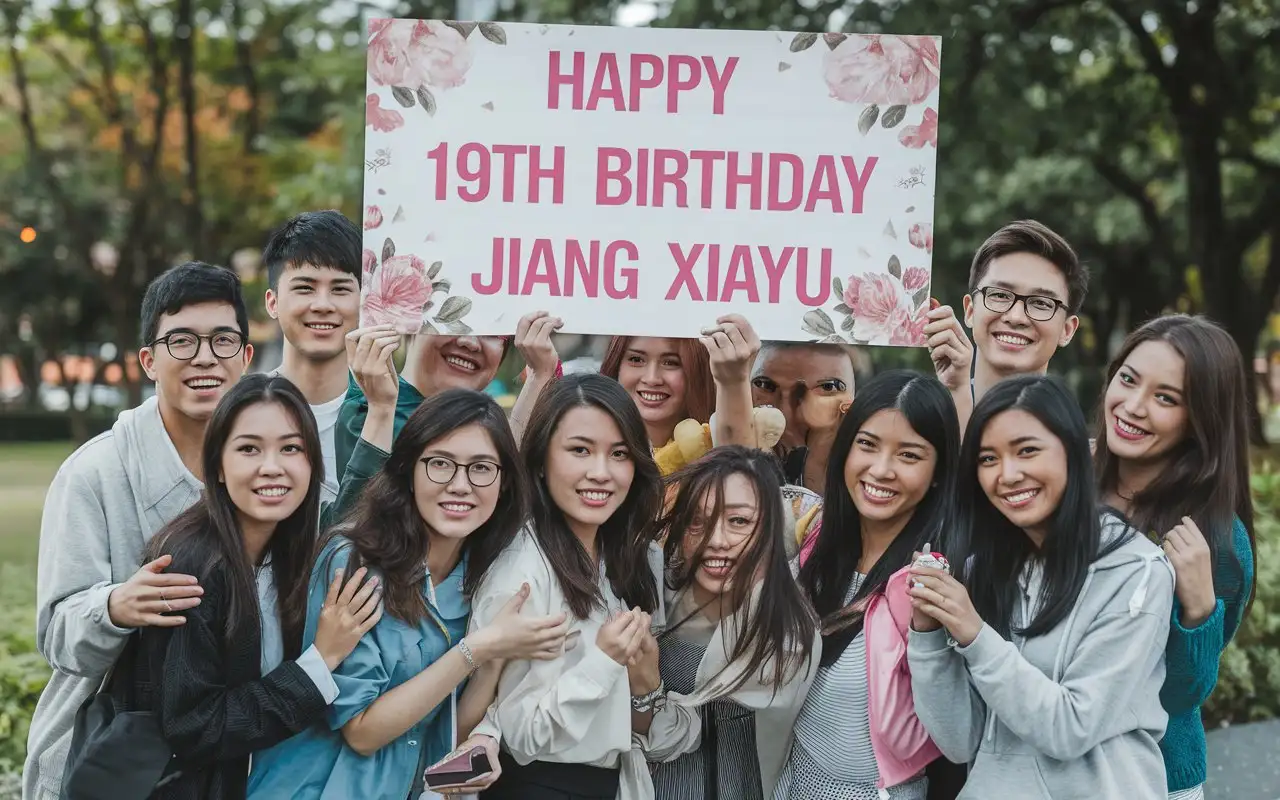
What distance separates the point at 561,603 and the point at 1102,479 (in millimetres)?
1563

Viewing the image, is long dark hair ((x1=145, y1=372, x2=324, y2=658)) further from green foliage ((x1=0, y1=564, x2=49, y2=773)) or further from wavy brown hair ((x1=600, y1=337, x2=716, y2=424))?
green foliage ((x1=0, y1=564, x2=49, y2=773))

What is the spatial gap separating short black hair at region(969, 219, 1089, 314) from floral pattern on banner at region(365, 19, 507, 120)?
5.46ft

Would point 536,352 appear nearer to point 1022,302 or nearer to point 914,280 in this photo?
point 914,280

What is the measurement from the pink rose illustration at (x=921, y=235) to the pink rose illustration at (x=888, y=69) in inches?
14.4

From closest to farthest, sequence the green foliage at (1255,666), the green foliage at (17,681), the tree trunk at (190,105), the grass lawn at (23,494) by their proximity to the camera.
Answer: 1. the green foliage at (17,681)
2. the green foliage at (1255,666)
3. the grass lawn at (23,494)
4. the tree trunk at (190,105)

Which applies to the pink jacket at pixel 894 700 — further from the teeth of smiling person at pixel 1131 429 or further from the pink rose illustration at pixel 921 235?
the pink rose illustration at pixel 921 235

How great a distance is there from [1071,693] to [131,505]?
2396 millimetres

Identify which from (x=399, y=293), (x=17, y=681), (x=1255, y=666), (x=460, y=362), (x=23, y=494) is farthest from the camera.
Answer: (x=23, y=494)

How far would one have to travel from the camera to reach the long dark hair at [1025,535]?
3.17 meters

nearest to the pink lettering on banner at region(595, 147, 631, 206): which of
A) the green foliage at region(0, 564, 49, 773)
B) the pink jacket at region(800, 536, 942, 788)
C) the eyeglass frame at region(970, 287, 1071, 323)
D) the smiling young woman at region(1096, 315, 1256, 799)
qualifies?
the eyeglass frame at region(970, 287, 1071, 323)

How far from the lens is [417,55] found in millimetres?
3836

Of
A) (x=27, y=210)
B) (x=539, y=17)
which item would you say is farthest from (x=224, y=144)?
(x=539, y=17)

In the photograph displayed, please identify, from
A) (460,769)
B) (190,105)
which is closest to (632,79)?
(460,769)

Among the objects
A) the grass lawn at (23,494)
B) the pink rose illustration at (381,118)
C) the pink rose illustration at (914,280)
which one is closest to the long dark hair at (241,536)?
the pink rose illustration at (381,118)
